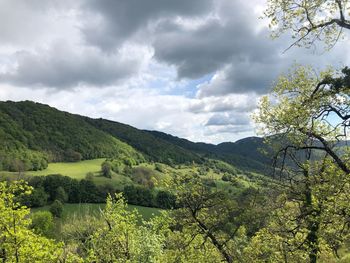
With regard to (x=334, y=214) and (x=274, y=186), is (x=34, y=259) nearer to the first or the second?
(x=274, y=186)

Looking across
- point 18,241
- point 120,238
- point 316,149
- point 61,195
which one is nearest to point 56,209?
point 61,195

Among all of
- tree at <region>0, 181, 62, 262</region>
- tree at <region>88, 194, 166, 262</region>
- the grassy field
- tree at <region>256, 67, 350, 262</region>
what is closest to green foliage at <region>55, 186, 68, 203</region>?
the grassy field

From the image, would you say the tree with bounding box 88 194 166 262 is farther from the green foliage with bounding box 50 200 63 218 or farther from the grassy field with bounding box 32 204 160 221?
the green foliage with bounding box 50 200 63 218

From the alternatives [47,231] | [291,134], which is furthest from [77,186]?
[291,134]

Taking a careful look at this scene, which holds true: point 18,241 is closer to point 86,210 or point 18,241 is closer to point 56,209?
point 86,210

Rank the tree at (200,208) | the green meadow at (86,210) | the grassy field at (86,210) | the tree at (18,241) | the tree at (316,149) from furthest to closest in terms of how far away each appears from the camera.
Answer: the grassy field at (86,210) → the green meadow at (86,210) → the tree at (200,208) → the tree at (18,241) → the tree at (316,149)

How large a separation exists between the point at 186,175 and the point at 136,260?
10.1 metres

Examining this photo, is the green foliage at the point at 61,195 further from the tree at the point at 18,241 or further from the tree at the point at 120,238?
the tree at the point at 18,241

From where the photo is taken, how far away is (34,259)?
22906 mm

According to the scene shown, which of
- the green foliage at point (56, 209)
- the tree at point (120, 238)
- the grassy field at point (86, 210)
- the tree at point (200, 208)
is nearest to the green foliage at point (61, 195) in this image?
the grassy field at point (86, 210)

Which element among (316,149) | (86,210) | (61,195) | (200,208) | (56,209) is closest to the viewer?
(316,149)

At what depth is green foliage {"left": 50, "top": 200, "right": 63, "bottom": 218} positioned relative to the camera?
149 metres

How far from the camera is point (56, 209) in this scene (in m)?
150

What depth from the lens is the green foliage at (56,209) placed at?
14925cm
